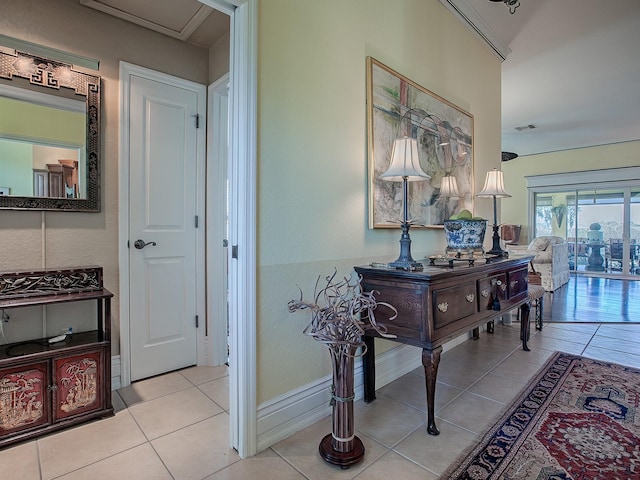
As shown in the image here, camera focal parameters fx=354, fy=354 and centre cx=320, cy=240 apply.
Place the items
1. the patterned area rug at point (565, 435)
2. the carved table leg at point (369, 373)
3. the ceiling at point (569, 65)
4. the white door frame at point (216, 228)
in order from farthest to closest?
the ceiling at point (569, 65)
the white door frame at point (216, 228)
the carved table leg at point (369, 373)
the patterned area rug at point (565, 435)

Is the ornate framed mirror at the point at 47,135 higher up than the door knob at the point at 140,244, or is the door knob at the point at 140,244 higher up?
the ornate framed mirror at the point at 47,135

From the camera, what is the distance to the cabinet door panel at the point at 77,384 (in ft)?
5.96

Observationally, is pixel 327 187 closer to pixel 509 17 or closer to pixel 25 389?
pixel 25 389

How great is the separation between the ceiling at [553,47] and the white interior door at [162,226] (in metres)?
0.43

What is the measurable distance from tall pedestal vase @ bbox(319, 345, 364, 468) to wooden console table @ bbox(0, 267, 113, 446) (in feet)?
4.23

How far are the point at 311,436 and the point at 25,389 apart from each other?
1.41 meters

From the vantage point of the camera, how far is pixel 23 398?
1719 millimetres

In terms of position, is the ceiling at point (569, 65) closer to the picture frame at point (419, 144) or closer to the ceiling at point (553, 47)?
the ceiling at point (553, 47)

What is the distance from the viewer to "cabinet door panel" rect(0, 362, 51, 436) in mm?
1671

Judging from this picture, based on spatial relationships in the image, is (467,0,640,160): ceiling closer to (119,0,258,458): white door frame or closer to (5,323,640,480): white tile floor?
(119,0,258,458): white door frame

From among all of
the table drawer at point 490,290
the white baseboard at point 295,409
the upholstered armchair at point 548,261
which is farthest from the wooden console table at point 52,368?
the upholstered armchair at point 548,261

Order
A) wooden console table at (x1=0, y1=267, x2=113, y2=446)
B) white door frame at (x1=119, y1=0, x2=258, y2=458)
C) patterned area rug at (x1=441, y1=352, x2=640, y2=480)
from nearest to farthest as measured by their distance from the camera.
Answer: patterned area rug at (x1=441, y1=352, x2=640, y2=480), white door frame at (x1=119, y1=0, x2=258, y2=458), wooden console table at (x1=0, y1=267, x2=113, y2=446)

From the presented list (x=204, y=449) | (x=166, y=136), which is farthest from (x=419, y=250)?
(x=166, y=136)

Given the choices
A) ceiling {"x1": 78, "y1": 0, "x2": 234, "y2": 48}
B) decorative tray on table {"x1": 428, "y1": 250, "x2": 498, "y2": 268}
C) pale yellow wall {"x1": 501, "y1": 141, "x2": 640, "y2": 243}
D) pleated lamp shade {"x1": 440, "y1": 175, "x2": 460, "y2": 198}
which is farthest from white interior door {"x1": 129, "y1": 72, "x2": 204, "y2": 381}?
pale yellow wall {"x1": 501, "y1": 141, "x2": 640, "y2": 243}
